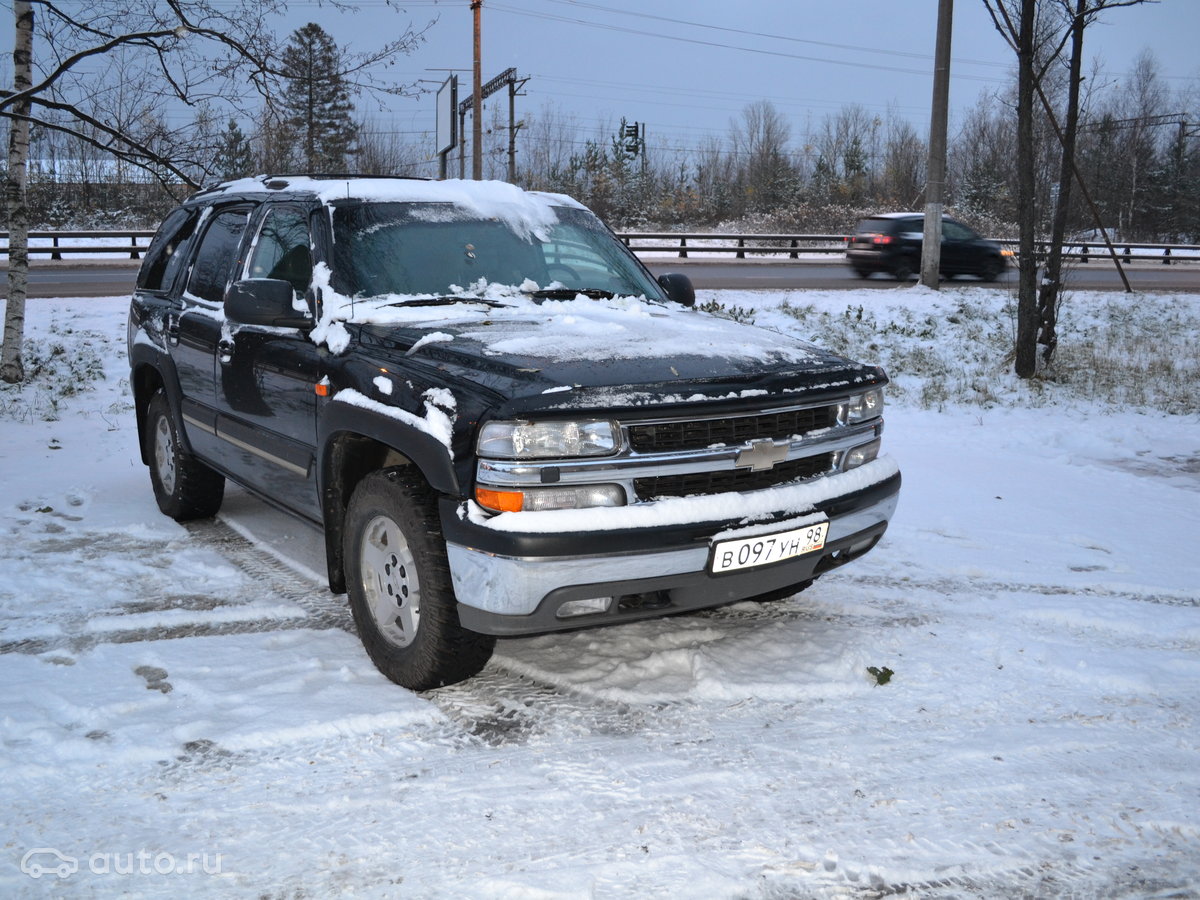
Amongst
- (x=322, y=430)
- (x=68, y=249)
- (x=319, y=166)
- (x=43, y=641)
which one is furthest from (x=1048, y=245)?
(x=319, y=166)

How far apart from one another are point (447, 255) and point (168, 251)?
2.62m

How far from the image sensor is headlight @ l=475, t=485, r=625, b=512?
322cm

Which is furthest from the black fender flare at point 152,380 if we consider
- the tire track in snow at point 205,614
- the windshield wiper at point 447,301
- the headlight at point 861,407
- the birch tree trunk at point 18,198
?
the birch tree trunk at point 18,198

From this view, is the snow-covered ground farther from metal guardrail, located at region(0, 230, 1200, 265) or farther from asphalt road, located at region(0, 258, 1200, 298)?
metal guardrail, located at region(0, 230, 1200, 265)

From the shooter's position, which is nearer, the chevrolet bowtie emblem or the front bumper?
the front bumper

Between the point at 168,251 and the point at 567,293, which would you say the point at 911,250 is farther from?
the point at 567,293

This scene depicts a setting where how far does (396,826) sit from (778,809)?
3.61 feet

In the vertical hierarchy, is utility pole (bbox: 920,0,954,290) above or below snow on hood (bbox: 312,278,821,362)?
above

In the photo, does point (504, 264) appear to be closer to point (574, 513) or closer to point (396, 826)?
point (574, 513)

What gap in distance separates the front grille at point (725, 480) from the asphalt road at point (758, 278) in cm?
1549

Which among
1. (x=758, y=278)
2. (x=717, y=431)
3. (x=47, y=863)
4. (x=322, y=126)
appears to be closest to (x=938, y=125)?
(x=758, y=278)

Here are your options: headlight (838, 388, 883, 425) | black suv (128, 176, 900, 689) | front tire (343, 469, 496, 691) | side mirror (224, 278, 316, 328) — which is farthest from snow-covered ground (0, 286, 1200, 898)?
side mirror (224, 278, 316, 328)

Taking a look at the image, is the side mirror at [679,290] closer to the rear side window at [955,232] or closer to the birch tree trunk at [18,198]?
the birch tree trunk at [18,198]

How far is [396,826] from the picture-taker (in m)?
2.85
